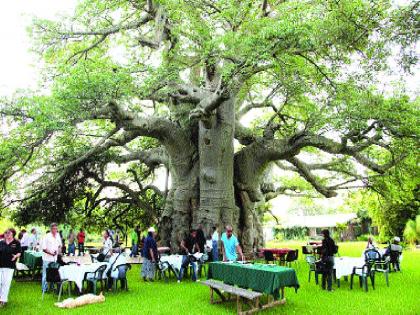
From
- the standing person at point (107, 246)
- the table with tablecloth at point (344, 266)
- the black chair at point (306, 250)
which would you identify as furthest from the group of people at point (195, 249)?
the black chair at point (306, 250)

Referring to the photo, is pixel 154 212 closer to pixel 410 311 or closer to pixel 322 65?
pixel 322 65

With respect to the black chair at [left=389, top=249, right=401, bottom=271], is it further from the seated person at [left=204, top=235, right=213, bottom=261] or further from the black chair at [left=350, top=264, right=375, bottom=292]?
the seated person at [left=204, top=235, right=213, bottom=261]

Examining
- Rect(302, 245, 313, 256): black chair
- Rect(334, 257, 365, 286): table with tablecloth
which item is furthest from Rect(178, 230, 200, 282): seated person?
Rect(302, 245, 313, 256): black chair

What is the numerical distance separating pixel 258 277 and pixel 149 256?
16.6 ft

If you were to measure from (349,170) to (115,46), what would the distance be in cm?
1262

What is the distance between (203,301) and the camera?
30.8 feet

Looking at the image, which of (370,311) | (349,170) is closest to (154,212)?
(349,170)

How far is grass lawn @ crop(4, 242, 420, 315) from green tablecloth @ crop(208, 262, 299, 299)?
1.70 feet

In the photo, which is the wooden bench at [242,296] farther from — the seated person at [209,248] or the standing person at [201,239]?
the standing person at [201,239]

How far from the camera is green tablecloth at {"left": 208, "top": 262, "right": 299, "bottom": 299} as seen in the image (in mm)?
8086

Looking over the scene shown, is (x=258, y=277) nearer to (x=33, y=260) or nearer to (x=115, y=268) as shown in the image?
(x=115, y=268)

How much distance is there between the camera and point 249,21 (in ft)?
43.2

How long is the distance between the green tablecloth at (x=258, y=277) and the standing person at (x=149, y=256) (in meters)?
3.41

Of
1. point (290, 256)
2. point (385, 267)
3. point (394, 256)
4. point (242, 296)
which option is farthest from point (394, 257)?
point (242, 296)
